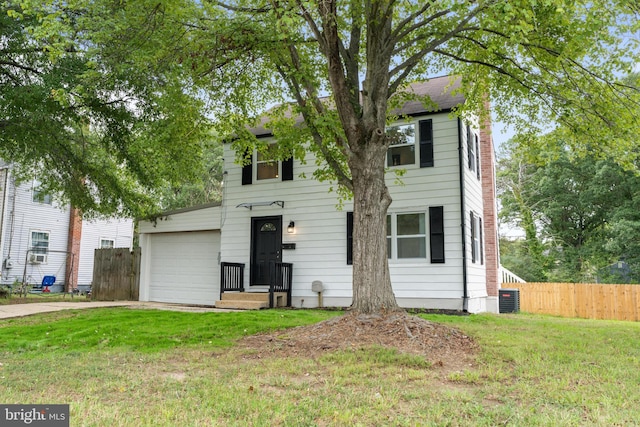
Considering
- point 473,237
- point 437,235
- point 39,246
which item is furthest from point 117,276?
point 473,237

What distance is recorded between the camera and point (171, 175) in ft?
37.0

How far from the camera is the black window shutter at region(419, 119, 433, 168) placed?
10.8 metres

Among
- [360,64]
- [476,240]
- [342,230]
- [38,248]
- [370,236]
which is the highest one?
[360,64]

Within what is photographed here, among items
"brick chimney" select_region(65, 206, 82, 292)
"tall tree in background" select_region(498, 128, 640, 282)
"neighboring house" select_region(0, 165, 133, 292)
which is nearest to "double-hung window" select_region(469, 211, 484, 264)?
"tall tree in background" select_region(498, 128, 640, 282)

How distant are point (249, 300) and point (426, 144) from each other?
5.75 meters

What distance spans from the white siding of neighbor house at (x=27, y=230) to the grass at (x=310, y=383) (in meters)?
14.7

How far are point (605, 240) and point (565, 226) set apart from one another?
2048 mm

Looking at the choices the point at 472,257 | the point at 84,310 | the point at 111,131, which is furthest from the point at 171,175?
the point at 472,257

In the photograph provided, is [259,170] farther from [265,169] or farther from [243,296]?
[243,296]

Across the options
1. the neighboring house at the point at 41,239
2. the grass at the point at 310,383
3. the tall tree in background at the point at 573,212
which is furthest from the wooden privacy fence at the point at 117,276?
the tall tree in background at the point at 573,212

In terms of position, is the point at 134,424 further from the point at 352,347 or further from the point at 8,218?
the point at 8,218

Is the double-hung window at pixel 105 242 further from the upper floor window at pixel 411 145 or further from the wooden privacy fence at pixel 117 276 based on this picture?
the upper floor window at pixel 411 145

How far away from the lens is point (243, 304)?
11008mm

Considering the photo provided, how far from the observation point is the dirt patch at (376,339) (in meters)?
5.13
